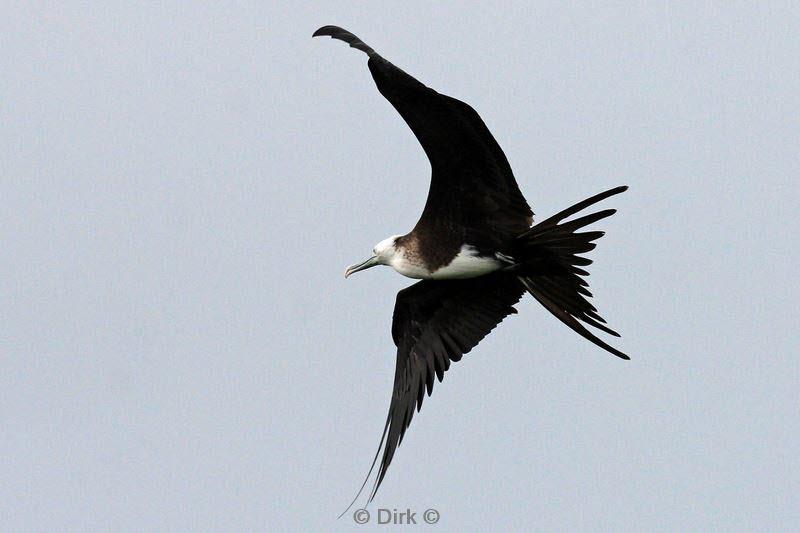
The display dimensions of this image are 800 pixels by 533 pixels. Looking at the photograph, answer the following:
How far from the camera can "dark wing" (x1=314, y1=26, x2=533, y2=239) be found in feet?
24.6

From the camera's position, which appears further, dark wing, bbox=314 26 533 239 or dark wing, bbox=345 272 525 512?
dark wing, bbox=345 272 525 512

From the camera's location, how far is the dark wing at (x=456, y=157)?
296 inches

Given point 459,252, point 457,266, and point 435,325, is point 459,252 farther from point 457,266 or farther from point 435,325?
point 435,325

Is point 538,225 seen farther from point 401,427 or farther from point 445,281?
point 401,427

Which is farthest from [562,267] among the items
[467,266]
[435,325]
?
[435,325]

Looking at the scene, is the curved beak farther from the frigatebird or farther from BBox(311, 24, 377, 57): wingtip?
BBox(311, 24, 377, 57): wingtip

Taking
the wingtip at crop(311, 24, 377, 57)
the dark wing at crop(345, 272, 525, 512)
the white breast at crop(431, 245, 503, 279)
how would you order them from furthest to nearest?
the dark wing at crop(345, 272, 525, 512)
the white breast at crop(431, 245, 503, 279)
the wingtip at crop(311, 24, 377, 57)

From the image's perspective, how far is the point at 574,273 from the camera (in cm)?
795

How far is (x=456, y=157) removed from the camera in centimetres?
796

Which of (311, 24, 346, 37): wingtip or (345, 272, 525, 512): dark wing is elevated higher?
(311, 24, 346, 37): wingtip

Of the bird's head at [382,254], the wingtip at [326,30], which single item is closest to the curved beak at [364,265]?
the bird's head at [382,254]

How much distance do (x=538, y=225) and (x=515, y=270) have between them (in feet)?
1.76

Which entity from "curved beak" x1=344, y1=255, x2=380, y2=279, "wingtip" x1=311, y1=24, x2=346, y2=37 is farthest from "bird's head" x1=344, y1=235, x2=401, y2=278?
"wingtip" x1=311, y1=24, x2=346, y2=37

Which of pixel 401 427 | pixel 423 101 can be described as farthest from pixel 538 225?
pixel 401 427
